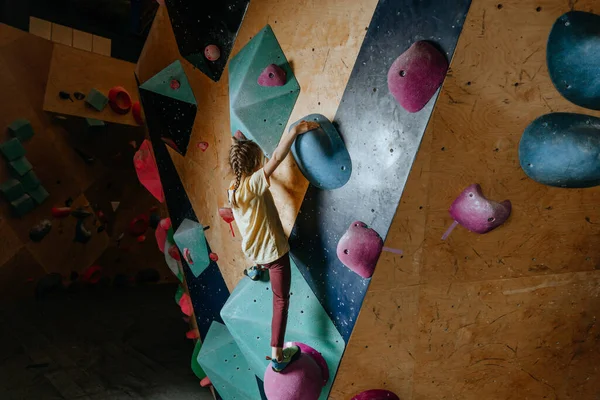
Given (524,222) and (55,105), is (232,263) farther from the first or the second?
(55,105)

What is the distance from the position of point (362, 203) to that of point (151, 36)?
226cm

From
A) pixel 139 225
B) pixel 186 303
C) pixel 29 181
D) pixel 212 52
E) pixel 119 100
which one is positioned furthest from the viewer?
pixel 139 225

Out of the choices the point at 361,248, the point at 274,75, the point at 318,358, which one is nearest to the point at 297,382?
A: the point at 318,358

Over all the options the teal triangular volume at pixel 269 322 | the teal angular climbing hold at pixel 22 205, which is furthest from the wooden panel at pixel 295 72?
the teal angular climbing hold at pixel 22 205

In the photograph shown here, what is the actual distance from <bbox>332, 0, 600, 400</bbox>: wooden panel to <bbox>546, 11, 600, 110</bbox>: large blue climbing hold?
0.04m

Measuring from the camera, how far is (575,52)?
1.76m

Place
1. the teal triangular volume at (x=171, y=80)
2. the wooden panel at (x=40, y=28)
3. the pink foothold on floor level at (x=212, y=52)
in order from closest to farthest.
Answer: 1. the pink foothold on floor level at (x=212, y=52)
2. the teal triangular volume at (x=171, y=80)
3. the wooden panel at (x=40, y=28)

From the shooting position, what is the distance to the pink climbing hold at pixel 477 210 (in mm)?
1911

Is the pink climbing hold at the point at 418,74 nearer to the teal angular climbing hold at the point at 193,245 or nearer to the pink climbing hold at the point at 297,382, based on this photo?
the pink climbing hold at the point at 297,382

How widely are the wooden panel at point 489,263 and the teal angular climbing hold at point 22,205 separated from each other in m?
4.15

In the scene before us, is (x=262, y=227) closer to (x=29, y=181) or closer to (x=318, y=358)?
(x=318, y=358)

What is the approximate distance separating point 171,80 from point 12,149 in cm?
266

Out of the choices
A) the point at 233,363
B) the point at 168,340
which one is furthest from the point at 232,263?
the point at 168,340

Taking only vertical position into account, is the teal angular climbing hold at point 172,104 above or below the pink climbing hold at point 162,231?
above
